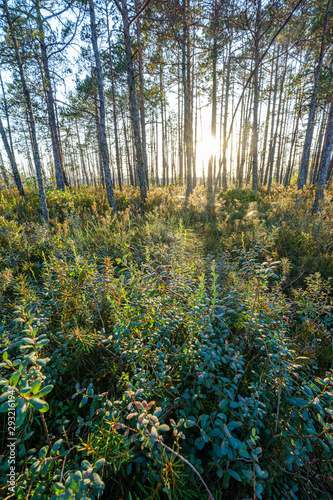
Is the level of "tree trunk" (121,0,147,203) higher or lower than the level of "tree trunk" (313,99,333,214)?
higher

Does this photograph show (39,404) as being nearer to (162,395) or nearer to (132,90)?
(162,395)

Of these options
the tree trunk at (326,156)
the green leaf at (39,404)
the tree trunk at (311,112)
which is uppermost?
the tree trunk at (311,112)

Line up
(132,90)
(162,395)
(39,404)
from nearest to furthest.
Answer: (39,404)
(162,395)
(132,90)

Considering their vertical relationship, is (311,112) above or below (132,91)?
below

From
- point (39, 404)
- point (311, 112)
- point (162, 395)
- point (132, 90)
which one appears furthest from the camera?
point (311, 112)

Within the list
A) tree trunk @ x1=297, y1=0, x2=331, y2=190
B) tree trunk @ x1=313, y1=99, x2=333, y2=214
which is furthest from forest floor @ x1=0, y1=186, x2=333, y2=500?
tree trunk @ x1=297, y1=0, x2=331, y2=190

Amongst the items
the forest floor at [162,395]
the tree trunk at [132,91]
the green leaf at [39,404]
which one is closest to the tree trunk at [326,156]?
the forest floor at [162,395]

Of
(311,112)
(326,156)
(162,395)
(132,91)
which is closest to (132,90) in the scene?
(132,91)

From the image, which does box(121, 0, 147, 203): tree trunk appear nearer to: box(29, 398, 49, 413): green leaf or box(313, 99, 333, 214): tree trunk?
box(313, 99, 333, 214): tree trunk

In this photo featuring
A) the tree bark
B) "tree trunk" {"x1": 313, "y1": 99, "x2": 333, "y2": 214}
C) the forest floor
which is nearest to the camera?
the forest floor

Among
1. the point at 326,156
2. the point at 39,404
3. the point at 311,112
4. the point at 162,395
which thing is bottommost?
the point at 162,395

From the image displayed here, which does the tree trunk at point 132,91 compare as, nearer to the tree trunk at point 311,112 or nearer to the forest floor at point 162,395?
the tree trunk at point 311,112

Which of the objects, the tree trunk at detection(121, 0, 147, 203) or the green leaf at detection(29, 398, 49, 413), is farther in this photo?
the tree trunk at detection(121, 0, 147, 203)

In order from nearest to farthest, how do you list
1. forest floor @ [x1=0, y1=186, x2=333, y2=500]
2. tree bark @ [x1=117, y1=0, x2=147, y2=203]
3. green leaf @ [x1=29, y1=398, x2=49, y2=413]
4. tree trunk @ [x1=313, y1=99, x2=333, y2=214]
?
1. green leaf @ [x1=29, y1=398, x2=49, y2=413]
2. forest floor @ [x1=0, y1=186, x2=333, y2=500]
3. tree trunk @ [x1=313, y1=99, x2=333, y2=214]
4. tree bark @ [x1=117, y1=0, x2=147, y2=203]
